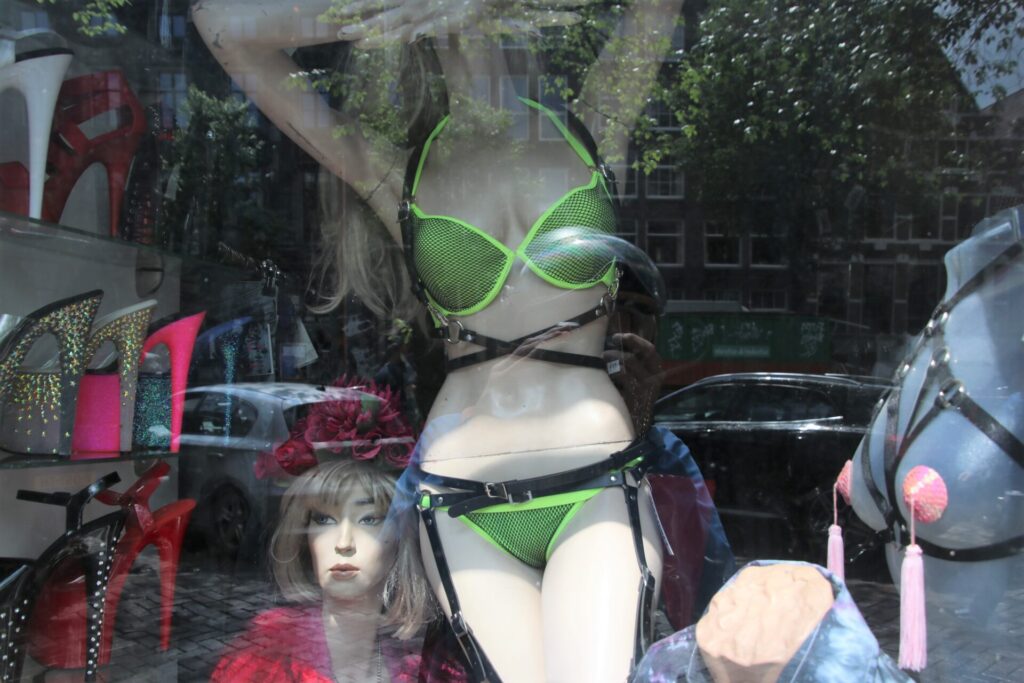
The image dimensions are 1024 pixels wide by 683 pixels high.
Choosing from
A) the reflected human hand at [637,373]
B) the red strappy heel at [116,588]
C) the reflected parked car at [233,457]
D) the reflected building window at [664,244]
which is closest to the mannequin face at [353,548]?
the reflected parked car at [233,457]

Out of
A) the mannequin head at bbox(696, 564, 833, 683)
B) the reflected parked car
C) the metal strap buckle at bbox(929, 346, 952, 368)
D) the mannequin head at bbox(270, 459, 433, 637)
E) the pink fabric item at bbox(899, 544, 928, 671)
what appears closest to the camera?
the mannequin head at bbox(696, 564, 833, 683)

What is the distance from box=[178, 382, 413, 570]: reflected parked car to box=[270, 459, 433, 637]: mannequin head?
Answer: 39 centimetres

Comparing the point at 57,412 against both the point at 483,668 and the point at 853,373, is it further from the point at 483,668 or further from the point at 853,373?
the point at 853,373

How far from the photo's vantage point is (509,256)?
185 cm

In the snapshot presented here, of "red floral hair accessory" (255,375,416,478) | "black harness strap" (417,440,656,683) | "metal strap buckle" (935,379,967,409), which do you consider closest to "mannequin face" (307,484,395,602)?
"red floral hair accessory" (255,375,416,478)

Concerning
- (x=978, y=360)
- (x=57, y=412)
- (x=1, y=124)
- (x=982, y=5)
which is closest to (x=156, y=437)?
(x=57, y=412)

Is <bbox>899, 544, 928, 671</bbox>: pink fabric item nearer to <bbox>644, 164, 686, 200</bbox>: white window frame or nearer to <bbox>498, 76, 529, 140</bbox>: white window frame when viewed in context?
<bbox>644, 164, 686, 200</bbox>: white window frame

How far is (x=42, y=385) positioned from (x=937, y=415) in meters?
2.11

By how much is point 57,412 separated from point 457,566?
3.67ft

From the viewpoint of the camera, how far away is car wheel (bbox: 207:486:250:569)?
256 cm

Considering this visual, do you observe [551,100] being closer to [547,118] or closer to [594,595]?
[547,118]

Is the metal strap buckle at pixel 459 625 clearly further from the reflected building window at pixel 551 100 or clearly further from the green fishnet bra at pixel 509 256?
the reflected building window at pixel 551 100

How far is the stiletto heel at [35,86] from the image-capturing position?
6.99 ft

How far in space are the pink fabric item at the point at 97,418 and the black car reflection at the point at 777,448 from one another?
148 cm
